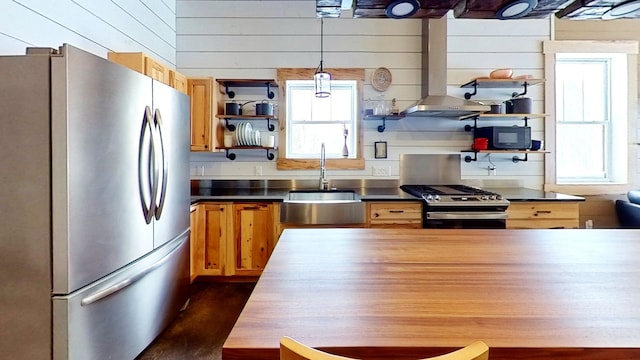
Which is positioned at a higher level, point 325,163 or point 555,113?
point 555,113

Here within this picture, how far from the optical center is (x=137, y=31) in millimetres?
3082

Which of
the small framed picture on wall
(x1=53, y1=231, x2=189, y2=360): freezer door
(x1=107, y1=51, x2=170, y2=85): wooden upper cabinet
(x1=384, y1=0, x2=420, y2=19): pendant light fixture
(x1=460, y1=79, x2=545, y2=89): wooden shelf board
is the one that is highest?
(x1=460, y1=79, x2=545, y2=89): wooden shelf board

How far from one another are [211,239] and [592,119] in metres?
4.12

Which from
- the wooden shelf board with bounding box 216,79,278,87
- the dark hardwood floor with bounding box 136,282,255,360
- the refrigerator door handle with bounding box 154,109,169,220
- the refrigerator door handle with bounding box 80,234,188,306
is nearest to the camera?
the refrigerator door handle with bounding box 80,234,188,306

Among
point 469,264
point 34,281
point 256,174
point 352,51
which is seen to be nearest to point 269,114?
point 256,174

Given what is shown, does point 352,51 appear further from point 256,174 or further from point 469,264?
point 469,264

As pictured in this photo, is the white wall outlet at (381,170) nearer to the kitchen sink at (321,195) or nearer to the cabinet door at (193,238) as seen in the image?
the kitchen sink at (321,195)

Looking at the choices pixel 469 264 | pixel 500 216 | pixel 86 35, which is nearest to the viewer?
pixel 469 264

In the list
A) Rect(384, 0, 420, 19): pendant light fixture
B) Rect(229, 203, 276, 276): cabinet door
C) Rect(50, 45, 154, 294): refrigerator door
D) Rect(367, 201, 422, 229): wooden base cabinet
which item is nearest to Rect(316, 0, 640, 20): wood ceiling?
Rect(384, 0, 420, 19): pendant light fixture

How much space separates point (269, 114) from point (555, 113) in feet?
9.57

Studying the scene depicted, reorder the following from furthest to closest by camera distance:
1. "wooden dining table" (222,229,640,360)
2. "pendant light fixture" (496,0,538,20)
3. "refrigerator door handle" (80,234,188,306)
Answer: "pendant light fixture" (496,0,538,20) → "refrigerator door handle" (80,234,188,306) → "wooden dining table" (222,229,640,360)

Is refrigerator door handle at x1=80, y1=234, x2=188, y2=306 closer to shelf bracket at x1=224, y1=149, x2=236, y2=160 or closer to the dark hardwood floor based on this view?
the dark hardwood floor

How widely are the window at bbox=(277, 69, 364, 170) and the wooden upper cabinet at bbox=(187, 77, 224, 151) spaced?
71 centimetres

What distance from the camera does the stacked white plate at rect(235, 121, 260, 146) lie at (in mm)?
3598
